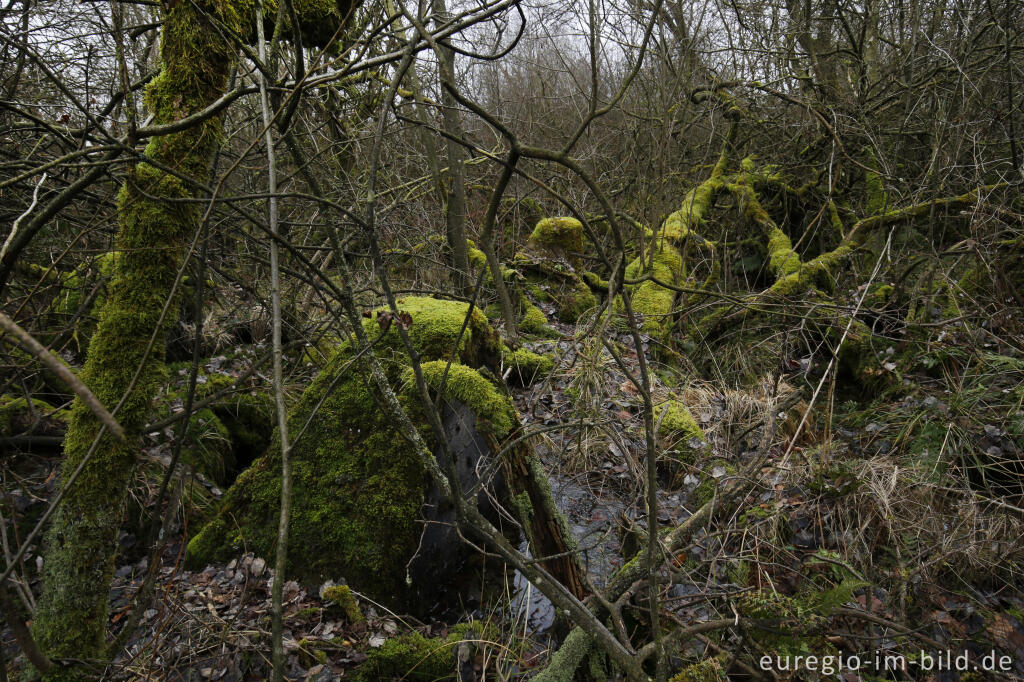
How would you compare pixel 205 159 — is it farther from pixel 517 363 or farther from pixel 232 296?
pixel 232 296

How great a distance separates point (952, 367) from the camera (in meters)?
4.01

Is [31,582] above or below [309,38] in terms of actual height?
below

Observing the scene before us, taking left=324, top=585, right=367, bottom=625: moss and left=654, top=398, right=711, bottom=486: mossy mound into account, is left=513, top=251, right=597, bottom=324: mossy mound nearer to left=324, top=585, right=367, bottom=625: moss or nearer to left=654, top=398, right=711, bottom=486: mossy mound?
left=654, top=398, right=711, bottom=486: mossy mound

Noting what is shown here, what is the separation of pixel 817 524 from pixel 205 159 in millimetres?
3586

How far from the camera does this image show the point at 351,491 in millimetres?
3125

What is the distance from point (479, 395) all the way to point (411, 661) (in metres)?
1.36

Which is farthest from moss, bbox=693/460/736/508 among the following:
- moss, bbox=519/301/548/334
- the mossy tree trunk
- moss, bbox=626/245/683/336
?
moss, bbox=519/301/548/334

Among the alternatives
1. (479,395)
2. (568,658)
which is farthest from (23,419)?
(568,658)

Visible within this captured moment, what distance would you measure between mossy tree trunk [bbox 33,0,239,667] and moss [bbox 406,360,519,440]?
1414 millimetres

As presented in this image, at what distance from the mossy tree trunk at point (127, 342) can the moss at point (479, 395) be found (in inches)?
55.7

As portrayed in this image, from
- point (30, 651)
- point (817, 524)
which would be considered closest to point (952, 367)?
point (817, 524)

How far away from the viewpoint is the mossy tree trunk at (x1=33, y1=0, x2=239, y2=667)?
183cm

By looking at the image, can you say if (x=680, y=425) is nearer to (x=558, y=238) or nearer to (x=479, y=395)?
(x=479, y=395)

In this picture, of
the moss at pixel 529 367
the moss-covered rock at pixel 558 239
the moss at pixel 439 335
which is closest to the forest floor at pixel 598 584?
the moss at pixel 439 335
